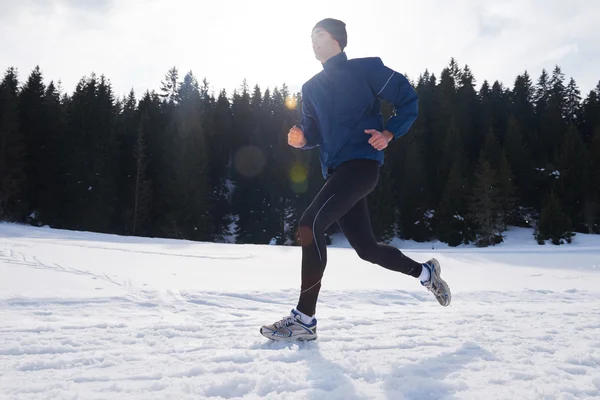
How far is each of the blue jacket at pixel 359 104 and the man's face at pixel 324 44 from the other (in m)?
0.05

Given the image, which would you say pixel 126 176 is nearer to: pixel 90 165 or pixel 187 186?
pixel 90 165

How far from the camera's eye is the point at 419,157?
3334cm

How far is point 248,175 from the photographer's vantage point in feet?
112

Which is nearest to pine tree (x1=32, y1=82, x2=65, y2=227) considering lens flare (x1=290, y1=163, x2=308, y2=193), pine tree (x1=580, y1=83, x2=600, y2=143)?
lens flare (x1=290, y1=163, x2=308, y2=193)

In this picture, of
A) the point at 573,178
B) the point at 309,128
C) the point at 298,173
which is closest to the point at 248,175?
the point at 298,173

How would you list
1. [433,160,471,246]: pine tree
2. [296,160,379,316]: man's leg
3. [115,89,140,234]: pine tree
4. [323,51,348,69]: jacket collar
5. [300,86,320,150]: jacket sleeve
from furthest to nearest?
[115,89,140,234]: pine tree → [433,160,471,246]: pine tree → [300,86,320,150]: jacket sleeve → [323,51,348,69]: jacket collar → [296,160,379,316]: man's leg

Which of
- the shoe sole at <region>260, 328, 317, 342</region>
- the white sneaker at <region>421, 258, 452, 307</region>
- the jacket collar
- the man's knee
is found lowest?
the shoe sole at <region>260, 328, 317, 342</region>

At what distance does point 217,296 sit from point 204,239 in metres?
24.7

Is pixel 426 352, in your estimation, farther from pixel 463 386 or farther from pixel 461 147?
pixel 461 147

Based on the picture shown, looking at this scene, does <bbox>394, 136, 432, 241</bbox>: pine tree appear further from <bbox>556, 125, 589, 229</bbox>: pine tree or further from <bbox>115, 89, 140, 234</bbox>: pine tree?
<bbox>115, 89, 140, 234</bbox>: pine tree

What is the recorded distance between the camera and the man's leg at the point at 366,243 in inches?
103

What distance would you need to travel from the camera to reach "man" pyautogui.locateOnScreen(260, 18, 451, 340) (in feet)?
8.00

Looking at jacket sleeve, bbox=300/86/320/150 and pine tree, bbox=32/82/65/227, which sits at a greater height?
pine tree, bbox=32/82/65/227

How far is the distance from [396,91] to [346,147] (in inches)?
19.6
